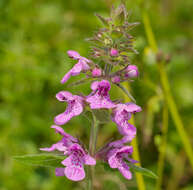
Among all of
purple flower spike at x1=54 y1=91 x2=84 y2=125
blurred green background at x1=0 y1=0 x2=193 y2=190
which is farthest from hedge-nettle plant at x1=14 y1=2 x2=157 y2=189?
blurred green background at x1=0 y1=0 x2=193 y2=190

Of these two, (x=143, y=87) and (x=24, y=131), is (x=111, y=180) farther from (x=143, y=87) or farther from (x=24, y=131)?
(x=143, y=87)

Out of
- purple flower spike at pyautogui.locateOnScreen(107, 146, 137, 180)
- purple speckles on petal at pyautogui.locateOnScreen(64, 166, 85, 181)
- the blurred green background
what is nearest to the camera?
purple speckles on petal at pyautogui.locateOnScreen(64, 166, 85, 181)

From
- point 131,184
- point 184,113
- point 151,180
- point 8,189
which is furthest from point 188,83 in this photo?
point 8,189

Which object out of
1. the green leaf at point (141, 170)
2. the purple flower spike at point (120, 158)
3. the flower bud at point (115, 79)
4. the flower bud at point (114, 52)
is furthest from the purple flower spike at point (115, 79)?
the green leaf at point (141, 170)

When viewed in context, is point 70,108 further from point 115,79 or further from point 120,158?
point 120,158

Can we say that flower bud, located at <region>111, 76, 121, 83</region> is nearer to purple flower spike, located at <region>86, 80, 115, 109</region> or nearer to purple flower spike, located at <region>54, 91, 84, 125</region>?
purple flower spike, located at <region>86, 80, 115, 109</region>

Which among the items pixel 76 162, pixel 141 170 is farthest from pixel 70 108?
pixel 141 170

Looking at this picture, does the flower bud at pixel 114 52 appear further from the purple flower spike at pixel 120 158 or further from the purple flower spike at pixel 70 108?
the purple flower spike at pixel 120 158
